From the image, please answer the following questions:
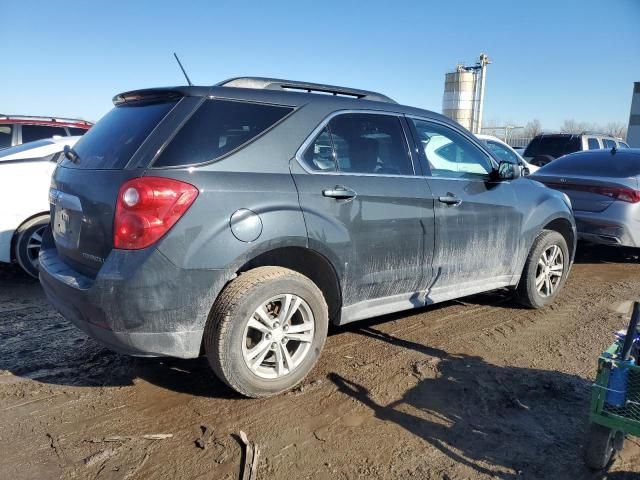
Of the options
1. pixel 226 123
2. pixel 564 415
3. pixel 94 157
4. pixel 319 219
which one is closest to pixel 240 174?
pixel 226 123

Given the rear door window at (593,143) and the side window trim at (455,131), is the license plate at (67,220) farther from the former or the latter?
the rear door window at (593,143)

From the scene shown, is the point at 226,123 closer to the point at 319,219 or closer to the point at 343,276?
the point at 319,219

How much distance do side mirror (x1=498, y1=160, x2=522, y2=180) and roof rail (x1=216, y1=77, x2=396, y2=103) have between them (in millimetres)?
1100

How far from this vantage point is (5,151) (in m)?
6.08

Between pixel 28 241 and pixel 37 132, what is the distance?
15.4 ft

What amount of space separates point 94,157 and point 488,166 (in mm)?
3060

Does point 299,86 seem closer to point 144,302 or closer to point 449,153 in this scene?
point 449,153

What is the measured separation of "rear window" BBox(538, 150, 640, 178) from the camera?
660 cm

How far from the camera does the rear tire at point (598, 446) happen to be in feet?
7.76

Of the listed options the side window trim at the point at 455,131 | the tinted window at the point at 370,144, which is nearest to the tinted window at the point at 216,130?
the tinted window at the point at 370,144

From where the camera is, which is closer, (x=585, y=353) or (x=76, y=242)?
(x=76, y=242)

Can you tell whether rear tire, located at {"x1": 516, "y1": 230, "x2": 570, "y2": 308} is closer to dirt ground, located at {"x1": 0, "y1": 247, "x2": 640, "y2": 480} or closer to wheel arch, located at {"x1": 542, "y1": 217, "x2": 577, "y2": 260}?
wheel arch, located at {"x1": 542, "y1": 217, "x2": 577, "y2": 260}

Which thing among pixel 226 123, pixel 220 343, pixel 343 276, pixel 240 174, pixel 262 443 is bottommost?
pixel 262 443

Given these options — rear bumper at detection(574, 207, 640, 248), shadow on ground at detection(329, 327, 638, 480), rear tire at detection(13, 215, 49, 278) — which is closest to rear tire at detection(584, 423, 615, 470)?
shadow on ground at detection(329, 327, 638, 480)
